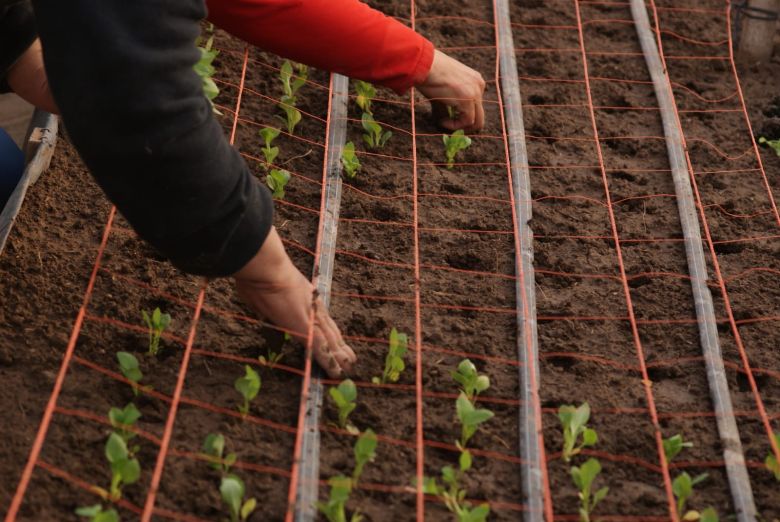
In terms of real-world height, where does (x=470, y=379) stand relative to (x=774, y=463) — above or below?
below

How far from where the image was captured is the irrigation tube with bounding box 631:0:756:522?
2.61 metres

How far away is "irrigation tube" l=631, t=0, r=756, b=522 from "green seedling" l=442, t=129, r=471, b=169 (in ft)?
2.41

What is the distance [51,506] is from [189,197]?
0.82 meters

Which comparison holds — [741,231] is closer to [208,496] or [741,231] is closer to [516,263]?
[516,263]

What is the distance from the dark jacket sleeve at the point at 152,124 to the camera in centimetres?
178

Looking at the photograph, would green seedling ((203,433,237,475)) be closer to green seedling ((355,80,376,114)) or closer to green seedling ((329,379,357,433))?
green seedling ((329,379,357,433))

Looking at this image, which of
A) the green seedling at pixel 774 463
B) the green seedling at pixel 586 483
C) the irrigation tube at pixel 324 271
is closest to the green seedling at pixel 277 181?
the irrigation tube at pixel 324 271

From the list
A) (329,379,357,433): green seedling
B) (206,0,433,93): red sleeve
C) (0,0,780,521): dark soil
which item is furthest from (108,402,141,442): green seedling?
(206,0,433,93): red sleeve

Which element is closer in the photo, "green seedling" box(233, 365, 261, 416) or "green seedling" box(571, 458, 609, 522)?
"green seedling" box(571, 458, 609, 522)

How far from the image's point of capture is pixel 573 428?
2594 millimetres

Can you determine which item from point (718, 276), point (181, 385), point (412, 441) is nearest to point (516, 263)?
point (718, 276)

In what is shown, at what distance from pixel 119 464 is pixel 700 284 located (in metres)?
1.82

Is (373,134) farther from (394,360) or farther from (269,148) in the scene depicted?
(394,360)

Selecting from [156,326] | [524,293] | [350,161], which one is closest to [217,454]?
[156,326]
